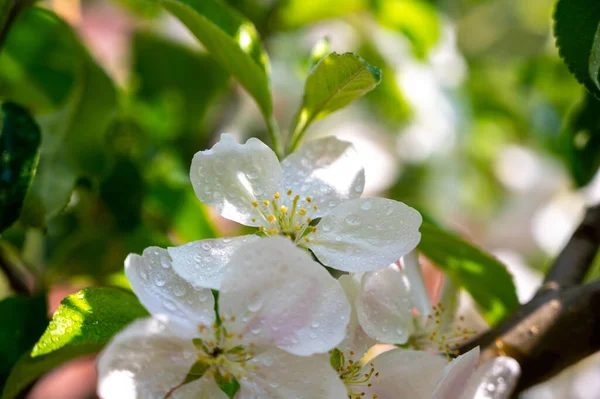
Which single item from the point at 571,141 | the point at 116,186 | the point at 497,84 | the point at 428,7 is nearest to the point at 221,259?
the point at 116,186

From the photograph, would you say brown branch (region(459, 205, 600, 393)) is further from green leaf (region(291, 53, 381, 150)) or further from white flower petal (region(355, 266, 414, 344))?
green leaf (region(291, 53, 381, 150))

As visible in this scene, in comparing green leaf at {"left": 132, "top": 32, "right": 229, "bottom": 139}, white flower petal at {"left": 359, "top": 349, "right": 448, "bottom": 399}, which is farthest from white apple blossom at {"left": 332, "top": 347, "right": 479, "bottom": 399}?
green leaf at {"left": 132, "top": 32, "right": 229, "bottom": 139}

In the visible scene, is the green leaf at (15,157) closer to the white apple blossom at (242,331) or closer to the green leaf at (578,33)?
the white apple blossom at (242,331)

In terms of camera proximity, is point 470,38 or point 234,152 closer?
point 234,152

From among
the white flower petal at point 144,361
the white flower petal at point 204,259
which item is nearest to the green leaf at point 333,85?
the white flower petal at point 204,259

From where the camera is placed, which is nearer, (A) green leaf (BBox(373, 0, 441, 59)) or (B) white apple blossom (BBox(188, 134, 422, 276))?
(B) white apple blossom (BBox(188, 134, 422, 276))

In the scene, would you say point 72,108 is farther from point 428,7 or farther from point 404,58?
point 404,58

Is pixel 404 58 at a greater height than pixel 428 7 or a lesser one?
lesser
